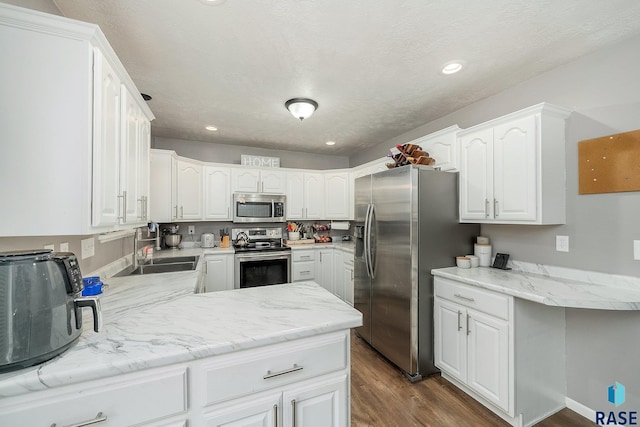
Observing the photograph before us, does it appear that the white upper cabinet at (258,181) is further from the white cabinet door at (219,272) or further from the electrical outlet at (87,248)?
the electrical outlet at (87,248)

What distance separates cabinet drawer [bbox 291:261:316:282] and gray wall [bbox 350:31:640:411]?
278cm

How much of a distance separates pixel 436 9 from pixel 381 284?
220cm

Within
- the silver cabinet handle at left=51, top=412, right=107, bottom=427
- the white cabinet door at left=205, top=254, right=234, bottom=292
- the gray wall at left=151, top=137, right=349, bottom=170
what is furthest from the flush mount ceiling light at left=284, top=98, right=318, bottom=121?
the silver cabinet handle at left=51, top=412, right=107, bottom=427

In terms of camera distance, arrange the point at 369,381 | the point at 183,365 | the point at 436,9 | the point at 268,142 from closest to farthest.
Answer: the point at 183,365, the point at 436,9, the point at 369,381, the point at 268,142

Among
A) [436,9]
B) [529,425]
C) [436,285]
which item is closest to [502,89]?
[436,9]

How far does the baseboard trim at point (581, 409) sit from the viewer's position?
183 centimetres

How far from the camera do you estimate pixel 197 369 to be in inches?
37.5

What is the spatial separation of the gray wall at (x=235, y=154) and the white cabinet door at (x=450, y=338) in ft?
11.1

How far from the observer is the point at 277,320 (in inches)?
45.8

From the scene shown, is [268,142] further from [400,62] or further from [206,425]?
A: [206,425]

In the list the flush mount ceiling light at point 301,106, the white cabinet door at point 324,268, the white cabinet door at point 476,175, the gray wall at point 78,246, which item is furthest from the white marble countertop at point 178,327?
the white cabinet door at point 324,268

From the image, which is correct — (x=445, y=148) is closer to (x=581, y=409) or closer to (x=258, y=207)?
(x=581, y=409)

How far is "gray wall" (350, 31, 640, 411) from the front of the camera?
170 centimetres

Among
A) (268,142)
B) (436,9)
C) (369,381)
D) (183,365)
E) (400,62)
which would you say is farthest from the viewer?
(268,142)
